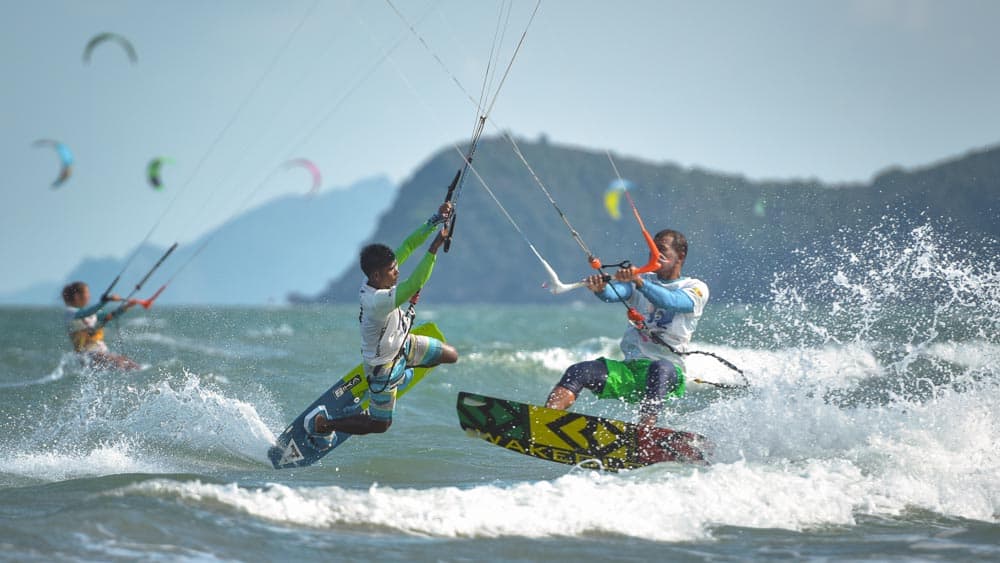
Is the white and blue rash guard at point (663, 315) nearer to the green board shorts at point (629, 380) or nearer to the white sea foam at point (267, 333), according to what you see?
the green board shorts at point (629, 380)

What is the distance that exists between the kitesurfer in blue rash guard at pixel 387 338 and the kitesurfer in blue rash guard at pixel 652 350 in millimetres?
1160

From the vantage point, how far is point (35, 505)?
19.3ft

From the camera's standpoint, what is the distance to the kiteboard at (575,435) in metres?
6.82

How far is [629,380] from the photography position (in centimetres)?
709

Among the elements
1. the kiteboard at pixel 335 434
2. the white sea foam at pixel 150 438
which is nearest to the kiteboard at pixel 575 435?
the kiteboard at pixel 335 434

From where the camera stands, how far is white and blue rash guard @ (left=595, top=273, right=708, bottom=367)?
700 cm

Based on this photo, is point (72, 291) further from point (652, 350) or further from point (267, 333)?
point (267, 333)

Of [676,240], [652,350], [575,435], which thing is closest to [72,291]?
[575,435]

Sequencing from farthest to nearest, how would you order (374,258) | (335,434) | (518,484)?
(335,434)
(374,258)
(518,484)

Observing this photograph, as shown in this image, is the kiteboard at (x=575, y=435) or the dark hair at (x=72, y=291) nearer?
the kiteboard at (x=575, y=435)

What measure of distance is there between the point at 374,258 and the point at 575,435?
6.07 feet

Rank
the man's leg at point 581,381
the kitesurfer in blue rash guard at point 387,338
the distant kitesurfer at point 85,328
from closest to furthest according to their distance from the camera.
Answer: the kitesurfer in blue rash guard at point 387,338, the man's leg at point 581,381, the distant kitesurfer at point 85,328

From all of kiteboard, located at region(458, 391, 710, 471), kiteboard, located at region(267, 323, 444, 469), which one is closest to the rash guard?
kiteboard, located at region(458, 391, 710, 471)

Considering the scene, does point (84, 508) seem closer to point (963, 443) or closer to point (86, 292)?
point (963, 443)
